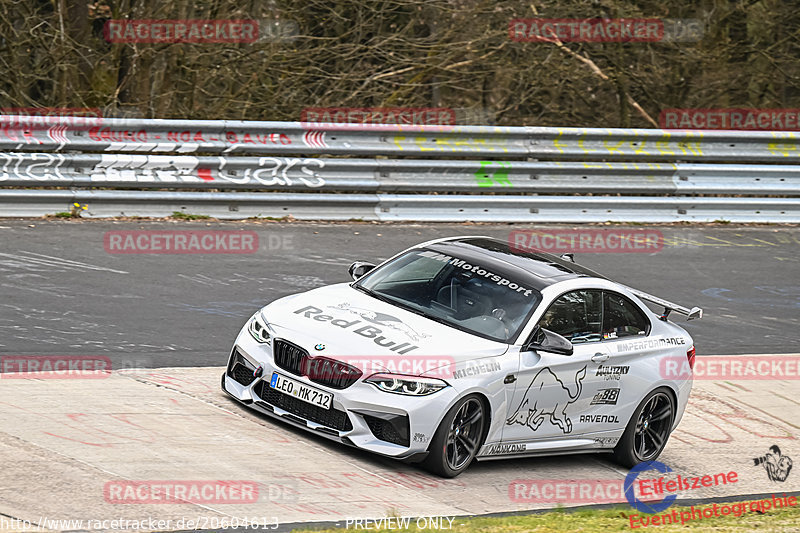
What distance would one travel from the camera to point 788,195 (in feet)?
59.6

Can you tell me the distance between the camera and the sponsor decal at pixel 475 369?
7531 mm

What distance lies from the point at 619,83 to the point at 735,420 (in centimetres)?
1098

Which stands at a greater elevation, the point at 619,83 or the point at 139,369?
the point at 619,83

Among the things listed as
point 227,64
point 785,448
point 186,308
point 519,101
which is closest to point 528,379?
point 785,448

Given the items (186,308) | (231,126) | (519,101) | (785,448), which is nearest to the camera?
(785,448)

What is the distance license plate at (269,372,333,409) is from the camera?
762 cm

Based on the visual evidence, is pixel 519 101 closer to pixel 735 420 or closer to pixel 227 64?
pixel 227 64

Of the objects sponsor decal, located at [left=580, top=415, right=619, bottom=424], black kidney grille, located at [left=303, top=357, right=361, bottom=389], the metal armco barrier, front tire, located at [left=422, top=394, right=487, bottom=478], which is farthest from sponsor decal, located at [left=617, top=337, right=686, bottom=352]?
the metal armco barrier

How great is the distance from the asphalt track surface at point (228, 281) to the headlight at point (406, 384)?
2621 mm
